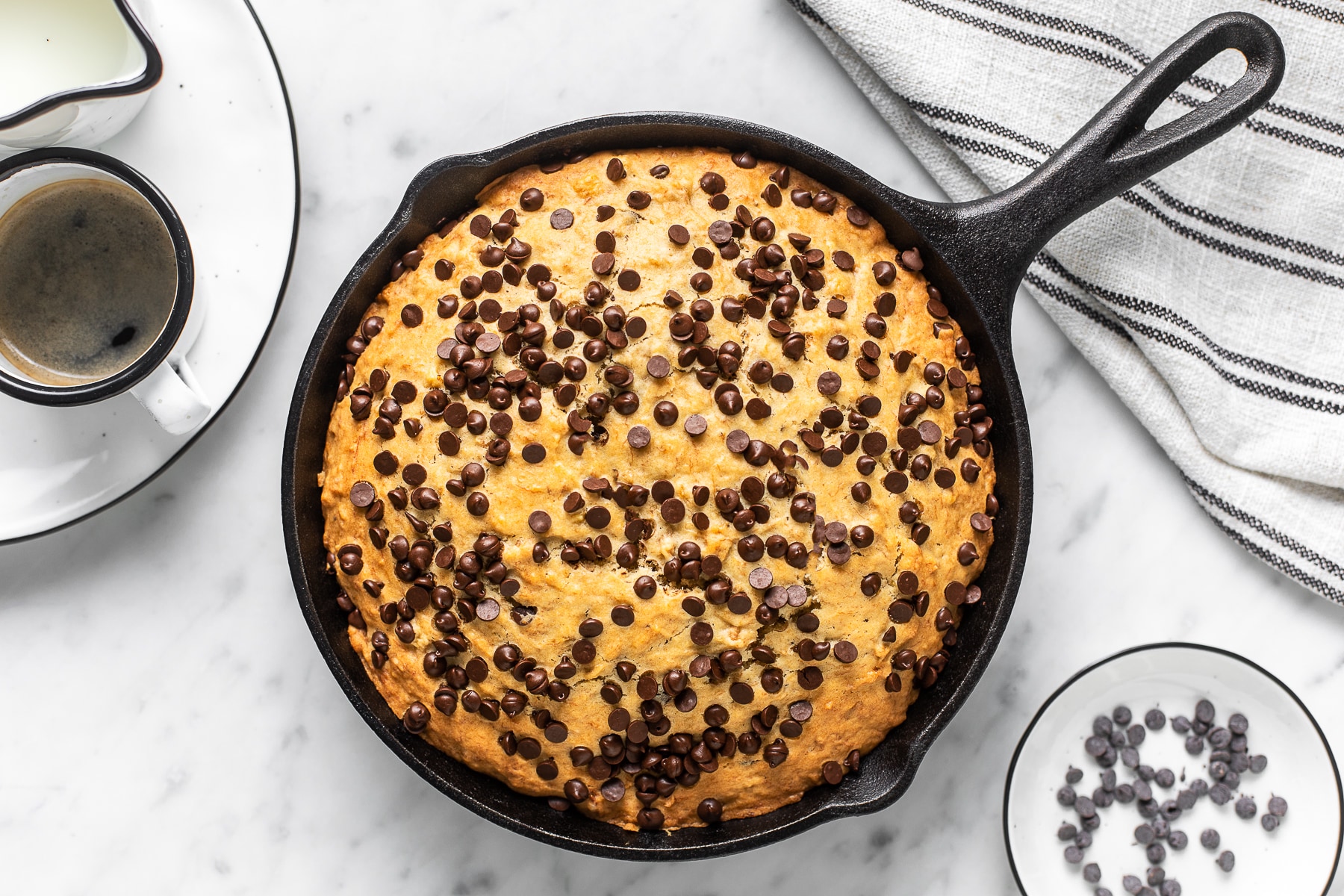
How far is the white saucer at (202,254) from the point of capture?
2.32m

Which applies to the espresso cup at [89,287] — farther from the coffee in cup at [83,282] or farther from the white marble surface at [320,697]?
the white marble surface at [320,697]

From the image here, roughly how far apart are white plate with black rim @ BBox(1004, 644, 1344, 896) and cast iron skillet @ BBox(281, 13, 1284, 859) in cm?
51

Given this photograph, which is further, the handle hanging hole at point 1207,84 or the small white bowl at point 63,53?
the handle hanging hole at point 1207,84

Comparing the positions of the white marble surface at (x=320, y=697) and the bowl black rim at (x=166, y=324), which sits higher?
the bowl black rim at (x=166, y=324)

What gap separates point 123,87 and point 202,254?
47 centimetres

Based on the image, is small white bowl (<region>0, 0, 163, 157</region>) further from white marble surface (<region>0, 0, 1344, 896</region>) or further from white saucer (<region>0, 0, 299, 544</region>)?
white marble surface (<region>0, 0, 1344, 896</region>)

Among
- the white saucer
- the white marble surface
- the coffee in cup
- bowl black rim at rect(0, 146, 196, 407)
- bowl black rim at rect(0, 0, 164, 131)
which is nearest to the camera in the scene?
bowl black rim at rect(0, 0, 164, 131)

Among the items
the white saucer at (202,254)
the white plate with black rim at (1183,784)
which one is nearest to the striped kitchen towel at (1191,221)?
the white plate with black rim at (1183,784)

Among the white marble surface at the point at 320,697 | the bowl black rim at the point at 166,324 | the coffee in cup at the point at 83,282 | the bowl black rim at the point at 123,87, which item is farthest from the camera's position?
the white marble surface at the point at 320,697

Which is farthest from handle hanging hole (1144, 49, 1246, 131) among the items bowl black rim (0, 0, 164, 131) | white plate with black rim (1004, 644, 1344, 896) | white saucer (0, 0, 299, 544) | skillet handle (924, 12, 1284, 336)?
bowl black rim (0, 0, 164, 131)

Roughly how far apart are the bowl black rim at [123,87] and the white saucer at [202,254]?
40 centimetres

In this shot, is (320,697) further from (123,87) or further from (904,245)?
(904,245)

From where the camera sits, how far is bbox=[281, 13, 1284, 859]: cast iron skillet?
1.99 metres

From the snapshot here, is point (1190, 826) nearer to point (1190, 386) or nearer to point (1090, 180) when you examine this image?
point (1190, 386)
